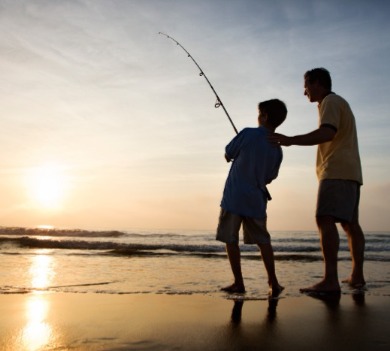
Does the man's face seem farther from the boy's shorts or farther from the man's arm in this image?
the boy's shorts

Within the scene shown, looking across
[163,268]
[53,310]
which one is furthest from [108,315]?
[163,268]

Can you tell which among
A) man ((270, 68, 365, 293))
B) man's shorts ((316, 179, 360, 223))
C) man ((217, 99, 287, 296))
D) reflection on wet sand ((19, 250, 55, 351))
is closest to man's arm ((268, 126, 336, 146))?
man ((270, 68, 365, 293))

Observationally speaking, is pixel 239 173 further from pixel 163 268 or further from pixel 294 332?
pixel 163 268

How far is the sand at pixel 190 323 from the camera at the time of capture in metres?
2.09

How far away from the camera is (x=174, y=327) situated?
2477mm

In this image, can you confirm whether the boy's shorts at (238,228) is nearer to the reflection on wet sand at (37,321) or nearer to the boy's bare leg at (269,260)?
the boy's bare leg at (269,260)

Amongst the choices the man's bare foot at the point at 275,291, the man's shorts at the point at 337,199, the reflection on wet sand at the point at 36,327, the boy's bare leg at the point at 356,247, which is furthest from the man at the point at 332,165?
the reflection on wet sand at the point at 36,327

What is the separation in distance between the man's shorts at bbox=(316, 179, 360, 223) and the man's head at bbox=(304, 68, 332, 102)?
0.81 meters

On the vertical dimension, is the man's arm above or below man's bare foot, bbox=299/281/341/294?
above

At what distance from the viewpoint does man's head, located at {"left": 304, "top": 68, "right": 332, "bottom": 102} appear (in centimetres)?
403

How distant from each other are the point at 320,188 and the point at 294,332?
1821 mm

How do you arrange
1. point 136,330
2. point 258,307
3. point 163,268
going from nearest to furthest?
point 136,330, point 258,307, point 163,268

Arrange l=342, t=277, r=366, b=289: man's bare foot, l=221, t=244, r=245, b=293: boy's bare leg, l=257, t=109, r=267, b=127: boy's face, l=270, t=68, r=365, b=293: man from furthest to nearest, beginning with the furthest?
l=342, t=277, r=366, b=289: man's bare foot, l=257, t=109, r=267, b=127: boy's face, l=221, t=244, r=245, b=293: boy's bare leg, l=270, t=68, r=365, b=293: man

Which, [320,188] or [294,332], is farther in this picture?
[320,188]
